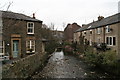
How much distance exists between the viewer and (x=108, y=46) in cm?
2377

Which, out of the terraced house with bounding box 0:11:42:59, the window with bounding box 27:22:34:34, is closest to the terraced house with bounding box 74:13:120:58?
the terraced house with bounding box 0:11:42:59

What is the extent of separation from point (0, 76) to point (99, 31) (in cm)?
2599

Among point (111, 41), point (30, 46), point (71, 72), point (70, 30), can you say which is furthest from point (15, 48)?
point (70, 30)

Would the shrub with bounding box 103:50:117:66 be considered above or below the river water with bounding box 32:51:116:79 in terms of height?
above

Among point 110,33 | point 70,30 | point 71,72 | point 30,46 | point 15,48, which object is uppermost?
point 70,30

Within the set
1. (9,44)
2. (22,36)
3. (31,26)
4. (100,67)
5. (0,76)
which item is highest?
(31,26)

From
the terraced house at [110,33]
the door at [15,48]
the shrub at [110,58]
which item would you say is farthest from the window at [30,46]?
the terraced house at [110,33]

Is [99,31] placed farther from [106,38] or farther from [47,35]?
[47,35]

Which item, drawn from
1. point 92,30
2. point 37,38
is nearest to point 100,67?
point 37,38

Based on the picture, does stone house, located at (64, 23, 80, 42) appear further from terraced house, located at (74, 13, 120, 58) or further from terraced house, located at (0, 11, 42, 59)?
terraced house, located at (0, 11, 42, 59)

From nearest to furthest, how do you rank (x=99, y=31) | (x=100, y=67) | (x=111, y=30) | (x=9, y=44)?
(x=100, y=67) < (x=9, y=44) < (x=111, y=30) < (x=99, y=31)

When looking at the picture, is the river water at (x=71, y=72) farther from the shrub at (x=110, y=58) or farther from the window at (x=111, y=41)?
the window at (x=111, y=41)

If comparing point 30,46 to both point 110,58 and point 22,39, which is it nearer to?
point 22,39

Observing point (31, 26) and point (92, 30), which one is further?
point (92, 30)
